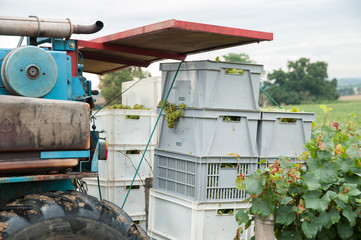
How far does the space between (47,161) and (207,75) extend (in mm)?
2129

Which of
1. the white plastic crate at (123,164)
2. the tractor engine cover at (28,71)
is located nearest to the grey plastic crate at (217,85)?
the white plastic crate at (123,164)

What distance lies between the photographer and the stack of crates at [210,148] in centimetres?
455

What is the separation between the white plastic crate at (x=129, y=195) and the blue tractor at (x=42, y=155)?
2870mm

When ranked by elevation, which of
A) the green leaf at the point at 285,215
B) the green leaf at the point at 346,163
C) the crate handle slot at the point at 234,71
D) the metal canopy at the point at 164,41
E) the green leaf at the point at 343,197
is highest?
the metal canopy at the point at 164,41

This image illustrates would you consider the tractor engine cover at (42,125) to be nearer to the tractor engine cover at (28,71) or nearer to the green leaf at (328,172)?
the tractor engine cover at (28,71)

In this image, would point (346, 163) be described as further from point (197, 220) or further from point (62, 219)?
point (62, 219)

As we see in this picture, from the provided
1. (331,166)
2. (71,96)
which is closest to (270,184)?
(331,166)

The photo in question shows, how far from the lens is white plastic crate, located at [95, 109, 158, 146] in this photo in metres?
6.18

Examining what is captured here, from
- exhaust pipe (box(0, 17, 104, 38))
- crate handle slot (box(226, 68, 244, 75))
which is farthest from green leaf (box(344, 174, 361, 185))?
exhaust pipe (box(0, 17, 104, 38))

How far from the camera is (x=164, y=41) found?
465 cm

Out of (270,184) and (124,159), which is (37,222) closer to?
(270,184)

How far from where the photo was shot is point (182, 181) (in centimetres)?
480

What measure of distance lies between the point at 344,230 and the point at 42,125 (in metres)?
2.80

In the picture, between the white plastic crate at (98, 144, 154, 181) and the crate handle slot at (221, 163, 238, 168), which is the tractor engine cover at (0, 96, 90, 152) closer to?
the crate handle slot at (221, 163, 238, 168)
